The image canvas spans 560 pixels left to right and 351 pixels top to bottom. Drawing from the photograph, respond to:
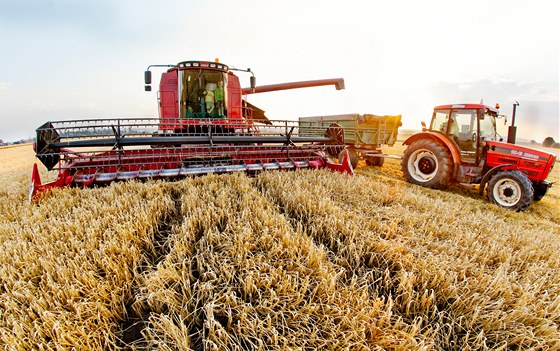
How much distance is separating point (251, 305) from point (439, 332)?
3.41 ft

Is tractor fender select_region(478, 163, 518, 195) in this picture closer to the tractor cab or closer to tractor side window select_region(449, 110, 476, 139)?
the tractor cab

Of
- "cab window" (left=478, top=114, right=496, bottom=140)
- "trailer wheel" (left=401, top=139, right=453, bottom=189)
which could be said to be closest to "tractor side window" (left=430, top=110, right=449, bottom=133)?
"trailer wheel" (left=401, top=139, right=453, bottom=189)

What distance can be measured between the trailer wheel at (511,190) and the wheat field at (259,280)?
9.09ft

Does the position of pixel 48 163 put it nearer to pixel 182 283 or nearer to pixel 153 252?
pixel 153 252

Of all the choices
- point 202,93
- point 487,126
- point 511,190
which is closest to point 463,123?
point 487,126

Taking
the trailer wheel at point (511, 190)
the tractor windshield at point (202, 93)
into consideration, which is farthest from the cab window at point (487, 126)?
the tractor windshield at point (202, 93)

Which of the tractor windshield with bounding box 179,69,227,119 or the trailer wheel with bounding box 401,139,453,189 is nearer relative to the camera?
the tractor windshield with bounding box 179,69,227,119

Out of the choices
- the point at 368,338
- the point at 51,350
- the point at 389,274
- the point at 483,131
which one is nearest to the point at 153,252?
the point at 51,350

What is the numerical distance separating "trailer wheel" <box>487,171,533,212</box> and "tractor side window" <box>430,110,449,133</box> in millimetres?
1627

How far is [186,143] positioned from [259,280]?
263 centimetres

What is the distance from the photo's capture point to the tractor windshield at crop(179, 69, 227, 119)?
18.5 feet

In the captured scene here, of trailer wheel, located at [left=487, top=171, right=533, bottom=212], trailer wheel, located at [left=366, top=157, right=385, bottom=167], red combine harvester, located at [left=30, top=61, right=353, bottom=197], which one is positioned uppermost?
red combine harvester, located at [left=30, top=61, right=353, bottom=197]

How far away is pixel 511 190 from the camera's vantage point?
510cm

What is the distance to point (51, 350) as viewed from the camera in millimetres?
1105
